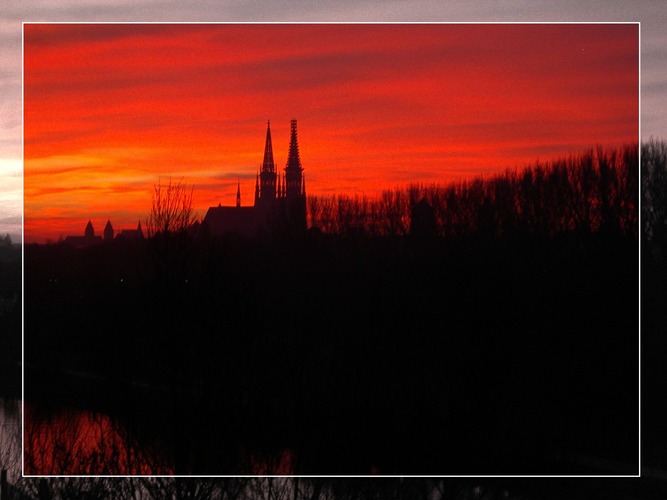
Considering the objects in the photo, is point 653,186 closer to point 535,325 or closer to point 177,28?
point 535,325

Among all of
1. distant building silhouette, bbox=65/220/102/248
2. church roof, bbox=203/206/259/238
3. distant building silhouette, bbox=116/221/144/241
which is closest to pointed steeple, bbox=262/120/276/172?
church roof, bbox=203/206/259/238

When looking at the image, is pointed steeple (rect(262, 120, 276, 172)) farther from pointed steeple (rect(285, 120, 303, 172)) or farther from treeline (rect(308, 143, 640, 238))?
treeline (rect(308, 143, 640, 238))

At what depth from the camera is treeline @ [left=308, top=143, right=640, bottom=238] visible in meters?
3.76

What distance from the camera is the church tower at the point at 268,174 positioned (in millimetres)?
3785

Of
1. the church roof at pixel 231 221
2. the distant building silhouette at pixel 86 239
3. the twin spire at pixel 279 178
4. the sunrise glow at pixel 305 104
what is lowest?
the distant building silhouette at pixel 86 239

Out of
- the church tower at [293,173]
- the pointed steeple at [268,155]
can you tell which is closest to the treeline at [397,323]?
the church tower at [293,173]

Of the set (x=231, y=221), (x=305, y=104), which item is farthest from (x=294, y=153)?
(x=231, y=221)

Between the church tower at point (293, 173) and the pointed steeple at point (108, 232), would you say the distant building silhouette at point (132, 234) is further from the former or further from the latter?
the church tower at point (293, 173)

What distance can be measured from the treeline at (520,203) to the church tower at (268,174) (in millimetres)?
171

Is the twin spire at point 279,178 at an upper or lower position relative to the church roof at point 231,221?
upper

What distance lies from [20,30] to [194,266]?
1329mm

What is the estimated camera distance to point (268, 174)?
3.82 metres

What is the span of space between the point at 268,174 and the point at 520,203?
3.56 feet

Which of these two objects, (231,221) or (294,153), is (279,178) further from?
(231,221)
